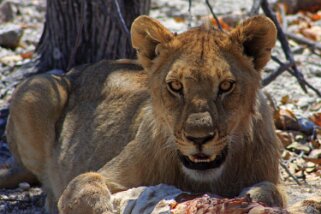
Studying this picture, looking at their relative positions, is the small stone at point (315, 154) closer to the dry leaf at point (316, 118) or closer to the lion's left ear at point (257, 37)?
the dry leaf at point (316, 118)

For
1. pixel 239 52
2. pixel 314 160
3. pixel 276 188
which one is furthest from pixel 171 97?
pixel 314 160

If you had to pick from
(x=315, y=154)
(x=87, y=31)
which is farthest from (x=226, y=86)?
(x=87, y=31)

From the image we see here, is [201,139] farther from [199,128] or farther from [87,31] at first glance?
[87,31]

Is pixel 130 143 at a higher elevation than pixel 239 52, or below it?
below

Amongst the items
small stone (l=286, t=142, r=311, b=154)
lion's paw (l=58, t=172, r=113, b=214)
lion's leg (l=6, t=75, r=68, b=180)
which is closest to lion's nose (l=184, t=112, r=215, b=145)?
lion's paw (l=58, t=172, r=113, b=214)

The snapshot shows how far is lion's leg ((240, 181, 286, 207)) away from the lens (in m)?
4.25

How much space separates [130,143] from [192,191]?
631 millimetres

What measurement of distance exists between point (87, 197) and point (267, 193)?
99cm

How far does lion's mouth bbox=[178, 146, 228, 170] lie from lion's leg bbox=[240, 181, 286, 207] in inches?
9.3

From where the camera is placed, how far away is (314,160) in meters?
6.05

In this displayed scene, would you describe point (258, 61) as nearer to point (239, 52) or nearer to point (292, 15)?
point (239, 52)

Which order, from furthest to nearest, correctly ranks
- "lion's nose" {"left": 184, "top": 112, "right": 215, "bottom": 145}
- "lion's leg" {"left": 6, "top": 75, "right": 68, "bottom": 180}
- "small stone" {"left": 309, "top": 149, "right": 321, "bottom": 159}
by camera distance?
1. "small stone" {"left": 309, "top": 149, "right": 321, "bottom": 159}
2. "lion's leg" {"left": 6, "top": 75, "right": 68, "bottom": 180}
3. "lion's nose" {"left": 184, "top": 112, "right": 215, "bottom": 145}

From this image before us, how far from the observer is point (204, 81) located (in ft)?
13.7

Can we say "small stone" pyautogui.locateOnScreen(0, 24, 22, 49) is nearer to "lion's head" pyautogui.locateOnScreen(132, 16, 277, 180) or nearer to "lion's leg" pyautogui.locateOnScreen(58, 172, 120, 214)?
"lion's head" pyautogui.locateOnScreen(132, 16, 277, 180)
